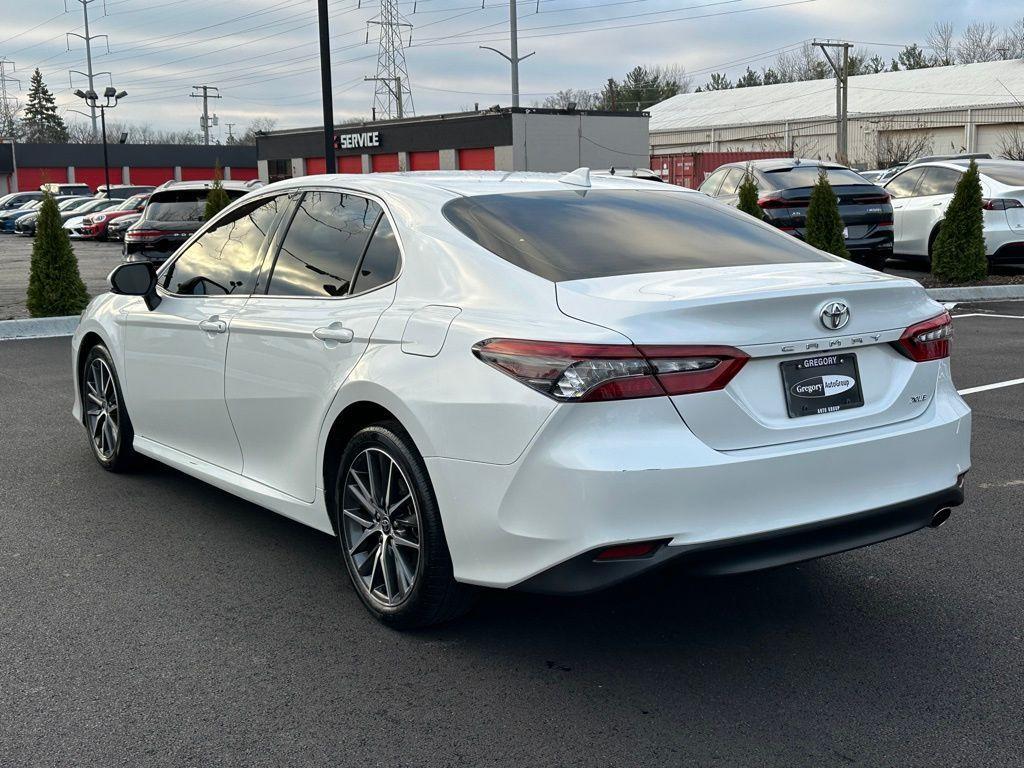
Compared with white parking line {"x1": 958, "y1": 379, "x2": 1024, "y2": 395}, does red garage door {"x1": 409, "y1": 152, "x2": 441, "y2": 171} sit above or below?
above

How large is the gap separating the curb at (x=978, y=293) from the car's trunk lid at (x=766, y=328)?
11252 mm

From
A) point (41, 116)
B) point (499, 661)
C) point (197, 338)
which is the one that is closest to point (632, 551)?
point (499, 661)

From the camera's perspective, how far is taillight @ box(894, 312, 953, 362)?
3879mm

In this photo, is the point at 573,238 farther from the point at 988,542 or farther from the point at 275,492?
the point at 988,542

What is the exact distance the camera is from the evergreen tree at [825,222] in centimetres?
1530

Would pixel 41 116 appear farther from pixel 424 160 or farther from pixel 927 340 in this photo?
pixel 927 340

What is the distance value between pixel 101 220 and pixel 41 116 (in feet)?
364

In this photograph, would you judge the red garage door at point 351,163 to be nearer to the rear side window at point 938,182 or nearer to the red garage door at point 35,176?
the red garage door at point 35,176

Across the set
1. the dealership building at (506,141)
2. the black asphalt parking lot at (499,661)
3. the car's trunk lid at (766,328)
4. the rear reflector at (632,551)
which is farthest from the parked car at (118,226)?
the rear reflector at (632,551)

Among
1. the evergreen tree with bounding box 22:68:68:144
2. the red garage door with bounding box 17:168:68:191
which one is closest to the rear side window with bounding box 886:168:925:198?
the red garage door with bounding box 17:168:68:191

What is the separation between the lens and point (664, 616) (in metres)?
4.30

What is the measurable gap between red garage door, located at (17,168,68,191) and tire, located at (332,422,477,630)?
3167 inches

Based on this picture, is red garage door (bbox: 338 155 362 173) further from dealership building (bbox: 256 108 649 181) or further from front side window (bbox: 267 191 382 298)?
front side window (bbox: 267 191 382 298)

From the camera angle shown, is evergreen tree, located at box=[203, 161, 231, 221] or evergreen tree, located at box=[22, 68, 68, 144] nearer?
evergreen tree, located at box=[203, 161, 231, 221]
